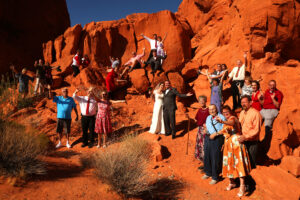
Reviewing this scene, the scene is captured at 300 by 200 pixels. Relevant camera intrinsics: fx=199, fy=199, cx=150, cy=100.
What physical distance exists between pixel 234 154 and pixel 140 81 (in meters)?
6.41

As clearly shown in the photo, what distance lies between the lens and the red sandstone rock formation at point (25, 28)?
13773 mm

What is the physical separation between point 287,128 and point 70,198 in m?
5.35

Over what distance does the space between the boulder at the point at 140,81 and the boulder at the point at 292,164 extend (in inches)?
249

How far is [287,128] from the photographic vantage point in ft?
17.1

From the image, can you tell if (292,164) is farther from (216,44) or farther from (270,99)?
(216,44)

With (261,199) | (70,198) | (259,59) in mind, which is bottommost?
(261,199)

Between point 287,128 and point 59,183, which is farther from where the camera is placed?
point 287,128

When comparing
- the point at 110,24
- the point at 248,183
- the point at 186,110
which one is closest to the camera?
the point at 248,183

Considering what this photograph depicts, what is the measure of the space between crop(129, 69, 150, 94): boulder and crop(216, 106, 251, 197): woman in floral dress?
6.05 metres

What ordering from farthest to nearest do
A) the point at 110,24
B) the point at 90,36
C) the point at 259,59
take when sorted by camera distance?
the point at 110,24 → the point at 90,36 → the point at 259,59

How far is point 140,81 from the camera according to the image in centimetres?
962

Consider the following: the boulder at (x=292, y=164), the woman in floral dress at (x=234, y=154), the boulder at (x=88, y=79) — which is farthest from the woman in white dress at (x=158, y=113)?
the boulder at (x=88, y=79)

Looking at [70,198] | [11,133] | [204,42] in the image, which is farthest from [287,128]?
[204,42]

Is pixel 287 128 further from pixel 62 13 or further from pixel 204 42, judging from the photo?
pixel 62 13
